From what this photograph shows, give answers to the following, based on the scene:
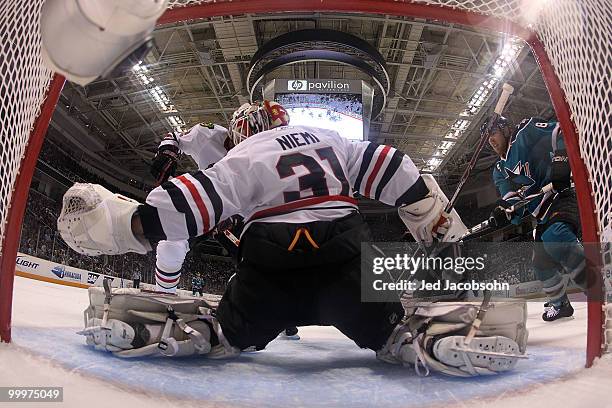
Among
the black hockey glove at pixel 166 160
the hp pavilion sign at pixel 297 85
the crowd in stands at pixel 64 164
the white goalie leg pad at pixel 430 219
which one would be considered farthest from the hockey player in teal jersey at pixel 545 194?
the crowd in stands at pixel 64 164

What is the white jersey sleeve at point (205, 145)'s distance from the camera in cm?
189

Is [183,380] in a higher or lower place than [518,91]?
lower

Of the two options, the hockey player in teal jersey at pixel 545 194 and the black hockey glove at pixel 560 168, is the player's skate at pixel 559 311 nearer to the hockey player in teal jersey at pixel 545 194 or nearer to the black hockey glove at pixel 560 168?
the hockey player in teal jersey at pixel 545 194

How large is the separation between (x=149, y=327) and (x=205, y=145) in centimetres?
104

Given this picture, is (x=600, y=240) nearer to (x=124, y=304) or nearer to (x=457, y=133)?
(x=124, y=304)

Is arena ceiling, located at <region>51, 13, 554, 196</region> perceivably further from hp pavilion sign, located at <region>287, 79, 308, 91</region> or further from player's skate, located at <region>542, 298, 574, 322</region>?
player's skate, located at <region>542, 298, 574, 322</region>

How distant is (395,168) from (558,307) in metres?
1.24

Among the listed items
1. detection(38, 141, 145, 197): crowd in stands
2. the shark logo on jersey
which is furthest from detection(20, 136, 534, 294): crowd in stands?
the shark logo on jersey

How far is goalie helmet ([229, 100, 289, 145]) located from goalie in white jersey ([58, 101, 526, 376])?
17 centimetres

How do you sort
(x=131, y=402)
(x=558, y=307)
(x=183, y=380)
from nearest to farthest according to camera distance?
1. (x=131, y=402)
2. (x=183, y=380)
3. (x=558, y=307)

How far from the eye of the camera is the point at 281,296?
1.04 meters

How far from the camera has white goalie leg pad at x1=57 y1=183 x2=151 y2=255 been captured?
2.72 ft

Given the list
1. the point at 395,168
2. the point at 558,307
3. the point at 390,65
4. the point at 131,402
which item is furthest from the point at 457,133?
the point at 131,402

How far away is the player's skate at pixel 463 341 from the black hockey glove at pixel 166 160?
4.01ft
